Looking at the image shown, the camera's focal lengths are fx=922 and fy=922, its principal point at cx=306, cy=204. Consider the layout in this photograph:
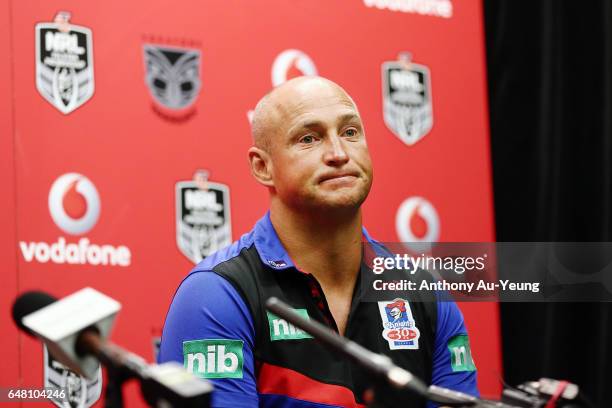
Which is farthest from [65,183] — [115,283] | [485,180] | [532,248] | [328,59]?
[532,248]

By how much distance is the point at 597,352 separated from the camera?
4.24m

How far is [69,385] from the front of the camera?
2781 mm

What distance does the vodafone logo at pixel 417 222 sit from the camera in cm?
353

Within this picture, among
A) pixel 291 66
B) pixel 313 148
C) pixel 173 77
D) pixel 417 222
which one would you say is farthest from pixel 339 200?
pixel 417 222

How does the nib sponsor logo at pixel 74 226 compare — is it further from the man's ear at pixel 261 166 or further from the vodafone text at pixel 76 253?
the man's ear at pixel 261 166

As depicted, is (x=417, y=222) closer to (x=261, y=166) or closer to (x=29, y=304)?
(x=261, y=166)

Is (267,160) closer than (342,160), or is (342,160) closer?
(342,160)

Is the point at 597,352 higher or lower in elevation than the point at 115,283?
lower

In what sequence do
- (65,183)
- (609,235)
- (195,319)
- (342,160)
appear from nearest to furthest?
(195,319), (342,160), (65,183), (609,235)

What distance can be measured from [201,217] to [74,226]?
0.43m

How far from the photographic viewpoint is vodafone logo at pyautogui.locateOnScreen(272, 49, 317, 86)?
3289mm

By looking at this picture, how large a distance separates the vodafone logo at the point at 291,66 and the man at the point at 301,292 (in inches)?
24.1

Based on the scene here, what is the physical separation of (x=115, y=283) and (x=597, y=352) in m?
2.40

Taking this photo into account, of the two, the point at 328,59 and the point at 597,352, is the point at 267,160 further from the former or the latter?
the point at 597,352
